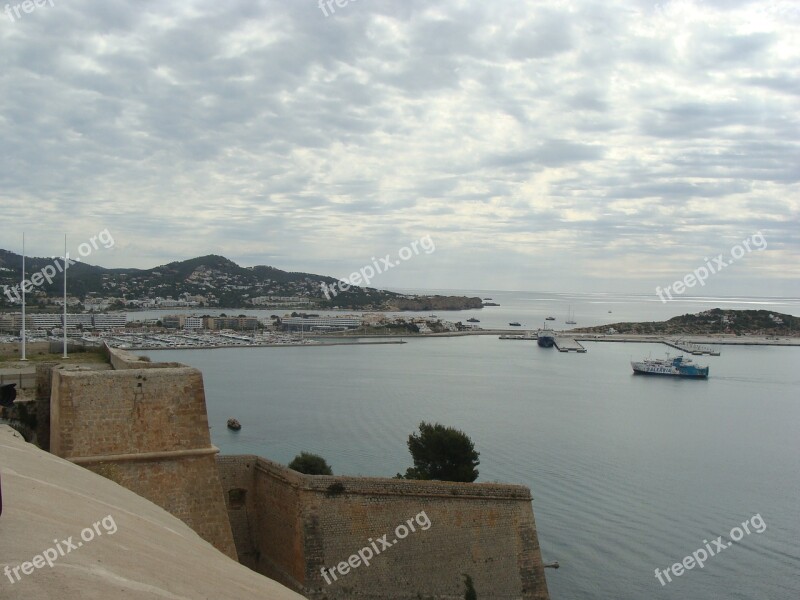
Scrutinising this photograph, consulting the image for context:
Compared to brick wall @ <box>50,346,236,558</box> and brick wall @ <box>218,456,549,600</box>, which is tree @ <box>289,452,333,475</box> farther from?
brick wall @ <box>50,346,236,558</box>

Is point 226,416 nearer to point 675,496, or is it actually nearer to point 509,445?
point 509,445

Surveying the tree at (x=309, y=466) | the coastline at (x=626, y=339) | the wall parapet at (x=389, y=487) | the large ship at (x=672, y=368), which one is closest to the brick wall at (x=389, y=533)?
the wall parapet at (x=389, y=487)

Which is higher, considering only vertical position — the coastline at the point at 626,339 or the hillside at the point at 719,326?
the hillside at the point at 719,326

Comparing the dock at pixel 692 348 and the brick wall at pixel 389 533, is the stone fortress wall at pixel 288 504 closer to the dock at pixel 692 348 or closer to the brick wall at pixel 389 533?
the brick wall at pixel 389 533

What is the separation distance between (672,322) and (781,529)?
8612 centimetres

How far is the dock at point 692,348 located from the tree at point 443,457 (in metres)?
58.6

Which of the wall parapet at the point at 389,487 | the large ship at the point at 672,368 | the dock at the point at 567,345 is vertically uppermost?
the wall parapet at the point at 389,487

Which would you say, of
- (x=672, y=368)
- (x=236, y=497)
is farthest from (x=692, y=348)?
(x=236, y=497)

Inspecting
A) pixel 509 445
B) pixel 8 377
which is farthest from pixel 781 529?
pixel 8 377

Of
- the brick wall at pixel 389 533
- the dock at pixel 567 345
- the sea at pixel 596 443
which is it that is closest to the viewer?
the brick wall at pixel 389 533

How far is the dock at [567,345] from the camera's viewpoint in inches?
2650

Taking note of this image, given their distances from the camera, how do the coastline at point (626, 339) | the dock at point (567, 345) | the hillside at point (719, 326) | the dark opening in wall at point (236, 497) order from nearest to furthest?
1. the dark opening in wall at point (236, 497)
2. the dock at point (567, 345)
3. the coastline at point (626, 339)
4. the hillside at point (719, 326)

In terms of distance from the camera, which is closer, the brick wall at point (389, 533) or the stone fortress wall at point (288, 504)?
the stone fortress wall at point (288, 504)

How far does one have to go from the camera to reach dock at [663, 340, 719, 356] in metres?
66.6
